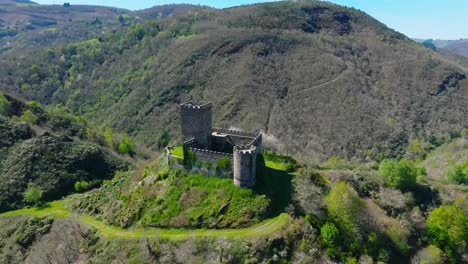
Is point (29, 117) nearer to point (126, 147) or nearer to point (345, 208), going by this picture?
point (126, 147)

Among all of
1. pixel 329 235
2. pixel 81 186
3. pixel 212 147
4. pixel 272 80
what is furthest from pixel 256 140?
pixel 272 80

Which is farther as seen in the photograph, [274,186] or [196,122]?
[196,122]

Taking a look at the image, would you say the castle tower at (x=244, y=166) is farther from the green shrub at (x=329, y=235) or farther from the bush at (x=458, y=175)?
the bush at (x=458, y=175)

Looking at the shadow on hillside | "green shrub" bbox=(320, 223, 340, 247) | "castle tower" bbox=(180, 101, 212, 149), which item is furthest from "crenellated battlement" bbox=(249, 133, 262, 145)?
"green shrub" bbox=(320, 223, 340, 247)

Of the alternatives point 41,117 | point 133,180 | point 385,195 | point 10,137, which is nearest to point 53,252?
point 133,180

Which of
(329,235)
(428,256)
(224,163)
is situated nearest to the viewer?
(329,235)

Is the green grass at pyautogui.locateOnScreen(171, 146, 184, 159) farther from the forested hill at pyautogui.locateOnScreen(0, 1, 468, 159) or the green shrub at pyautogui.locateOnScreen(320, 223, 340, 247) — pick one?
the forested hill at pyautogui.locateOnScreen(0, 1, 468, 159)

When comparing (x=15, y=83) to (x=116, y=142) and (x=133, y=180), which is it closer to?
(x=116, y=142)

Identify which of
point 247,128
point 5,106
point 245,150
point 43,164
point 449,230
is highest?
point 245,150
